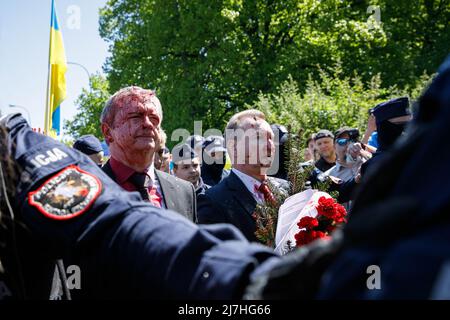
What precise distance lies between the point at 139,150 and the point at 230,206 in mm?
783

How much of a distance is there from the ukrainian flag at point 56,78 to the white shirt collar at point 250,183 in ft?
18.5

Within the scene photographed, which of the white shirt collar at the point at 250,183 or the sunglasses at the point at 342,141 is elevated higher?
the white shirt collar at the point at 250,183

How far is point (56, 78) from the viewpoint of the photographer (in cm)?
1079

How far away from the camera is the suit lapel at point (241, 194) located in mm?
4809

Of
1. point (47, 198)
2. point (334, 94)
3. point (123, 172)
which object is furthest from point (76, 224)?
point (334, 94)

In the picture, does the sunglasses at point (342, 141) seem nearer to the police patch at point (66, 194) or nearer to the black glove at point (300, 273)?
the police patch at point (66, 194)

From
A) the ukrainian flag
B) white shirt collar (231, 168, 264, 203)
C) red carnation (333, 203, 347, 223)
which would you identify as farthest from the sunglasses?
the ukrainian flag

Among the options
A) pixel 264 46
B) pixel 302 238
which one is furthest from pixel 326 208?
pixel 264 46

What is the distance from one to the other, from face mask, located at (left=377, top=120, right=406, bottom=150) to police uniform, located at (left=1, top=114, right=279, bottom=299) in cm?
378

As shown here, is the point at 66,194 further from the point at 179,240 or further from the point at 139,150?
the point at 139,150

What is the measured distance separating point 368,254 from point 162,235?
63cm

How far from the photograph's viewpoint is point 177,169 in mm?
7918

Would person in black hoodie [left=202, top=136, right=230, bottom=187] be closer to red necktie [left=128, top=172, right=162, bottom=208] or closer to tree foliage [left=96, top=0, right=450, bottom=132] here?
red necktie [left=128, top=172, right=162, bottom=208]

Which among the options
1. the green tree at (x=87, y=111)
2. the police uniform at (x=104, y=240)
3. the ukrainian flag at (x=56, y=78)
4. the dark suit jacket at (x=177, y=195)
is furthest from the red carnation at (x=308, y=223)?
the green tree at (x=87, y=111)
